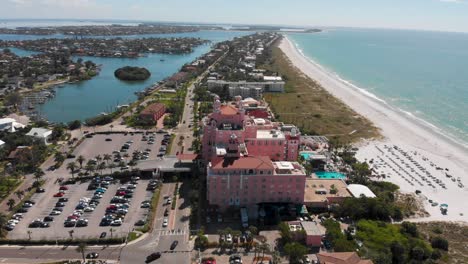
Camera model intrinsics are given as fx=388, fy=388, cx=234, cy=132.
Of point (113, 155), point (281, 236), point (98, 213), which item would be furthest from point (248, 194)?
point (113, 155)

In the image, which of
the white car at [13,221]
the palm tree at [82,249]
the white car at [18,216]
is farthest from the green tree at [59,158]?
the palm tree at [82,249]

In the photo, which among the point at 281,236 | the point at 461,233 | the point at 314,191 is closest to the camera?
the point at 281,236

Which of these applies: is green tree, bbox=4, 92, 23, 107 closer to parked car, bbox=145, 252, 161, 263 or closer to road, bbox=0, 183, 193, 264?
road, bbox=0, 183, 193, 264

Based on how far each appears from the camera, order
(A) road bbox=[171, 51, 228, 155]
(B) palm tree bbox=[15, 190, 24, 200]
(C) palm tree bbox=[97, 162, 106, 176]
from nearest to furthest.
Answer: (B) palm tree bbox=[15, 190, 24, 200], (C) palm tree bbox=[97, 162, 106, 176], (A) road bbox=[171, 51, 228, 155]

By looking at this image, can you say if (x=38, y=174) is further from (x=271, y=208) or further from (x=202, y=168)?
(x=271, y=208)

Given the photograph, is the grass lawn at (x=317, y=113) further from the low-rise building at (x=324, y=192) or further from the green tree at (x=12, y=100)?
the green tree at (x=12, y=100)

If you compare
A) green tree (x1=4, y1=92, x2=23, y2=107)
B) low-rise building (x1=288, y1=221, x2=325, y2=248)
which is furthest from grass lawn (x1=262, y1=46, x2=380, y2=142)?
green tree (x1=4, y1=92, x2=23, y2=107)

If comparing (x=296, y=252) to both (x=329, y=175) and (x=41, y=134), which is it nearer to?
(x=329, y=175)
